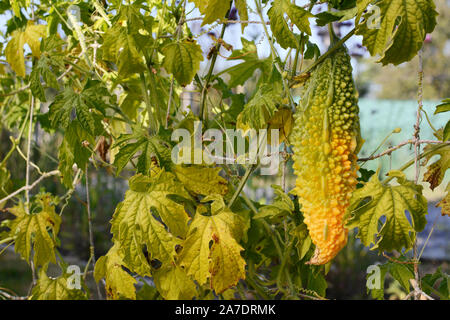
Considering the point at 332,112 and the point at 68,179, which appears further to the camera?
the point at 68,179

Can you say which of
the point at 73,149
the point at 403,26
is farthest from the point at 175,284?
the point at 403,26

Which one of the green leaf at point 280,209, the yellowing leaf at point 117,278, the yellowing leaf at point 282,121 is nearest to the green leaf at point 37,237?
the yellowing leaf at point 117,278

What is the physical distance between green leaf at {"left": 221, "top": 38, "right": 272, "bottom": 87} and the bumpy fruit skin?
21.8 inches

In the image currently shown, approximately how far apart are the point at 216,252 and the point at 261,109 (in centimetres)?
37

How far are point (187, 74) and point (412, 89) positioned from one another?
22.9 ft

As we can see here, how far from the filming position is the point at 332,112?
889mm

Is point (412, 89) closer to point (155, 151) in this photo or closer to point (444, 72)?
point (444, 72)

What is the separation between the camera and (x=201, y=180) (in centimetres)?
120

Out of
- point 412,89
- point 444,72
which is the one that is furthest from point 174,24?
point 412,89

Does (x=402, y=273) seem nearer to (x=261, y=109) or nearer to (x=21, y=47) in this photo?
(x=261, y=109)

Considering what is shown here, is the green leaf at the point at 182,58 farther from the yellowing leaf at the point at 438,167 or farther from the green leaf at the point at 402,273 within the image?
the green leaf at the point at 402,273

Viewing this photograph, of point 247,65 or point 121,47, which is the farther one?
point 247,65

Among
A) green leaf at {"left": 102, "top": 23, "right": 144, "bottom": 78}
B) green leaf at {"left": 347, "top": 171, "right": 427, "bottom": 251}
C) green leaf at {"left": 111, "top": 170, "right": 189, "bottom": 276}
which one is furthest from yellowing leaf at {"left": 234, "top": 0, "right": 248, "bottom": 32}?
green leaf at {"left": 347, "top": 171, "right": 427, "bottom": 251}

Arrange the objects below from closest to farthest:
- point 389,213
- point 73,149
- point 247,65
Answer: point 389,213, point 73,149, point 247,65
